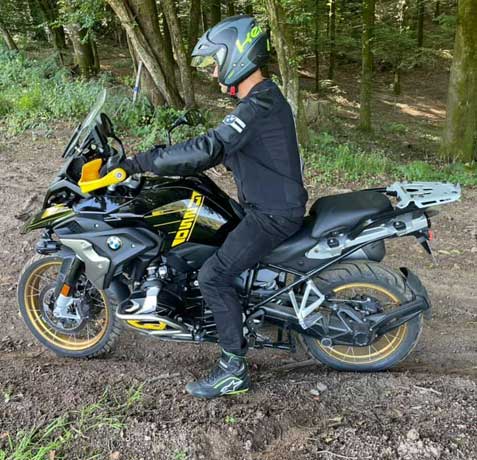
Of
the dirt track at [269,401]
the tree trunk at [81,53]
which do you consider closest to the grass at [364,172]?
the dirt track at [269,401]

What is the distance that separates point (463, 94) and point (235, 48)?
9050mm

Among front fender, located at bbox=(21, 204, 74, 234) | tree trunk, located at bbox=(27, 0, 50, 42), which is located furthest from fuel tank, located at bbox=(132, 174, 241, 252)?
tree trunk, located at bbox=(27, 0, 50, 42)

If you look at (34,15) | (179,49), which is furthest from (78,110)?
(34,15)

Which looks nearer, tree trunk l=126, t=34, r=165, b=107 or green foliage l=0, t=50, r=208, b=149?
green foliage l=0, t=50, r=208, b=149

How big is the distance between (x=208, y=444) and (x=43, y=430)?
0.97m

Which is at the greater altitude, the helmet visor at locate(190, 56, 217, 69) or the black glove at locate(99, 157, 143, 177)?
the helmet visor at locate(190, 56, 217, 69)

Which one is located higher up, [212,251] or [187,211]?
[187,211]

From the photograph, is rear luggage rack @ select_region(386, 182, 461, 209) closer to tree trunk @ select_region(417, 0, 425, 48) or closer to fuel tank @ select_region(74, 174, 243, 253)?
fuel tank @ select_region(74, 174, 243, 253)

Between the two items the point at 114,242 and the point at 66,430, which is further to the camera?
the point at 114,242

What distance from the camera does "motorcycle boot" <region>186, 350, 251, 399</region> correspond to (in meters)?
3.50

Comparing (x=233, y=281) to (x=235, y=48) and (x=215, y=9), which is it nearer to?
(x=235, y=48)

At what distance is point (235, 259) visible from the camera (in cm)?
335

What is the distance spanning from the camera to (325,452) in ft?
9.39

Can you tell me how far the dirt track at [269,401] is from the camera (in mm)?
2924
